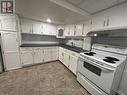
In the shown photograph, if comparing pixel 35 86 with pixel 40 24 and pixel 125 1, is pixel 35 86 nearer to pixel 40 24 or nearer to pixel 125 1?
pixel 40 24

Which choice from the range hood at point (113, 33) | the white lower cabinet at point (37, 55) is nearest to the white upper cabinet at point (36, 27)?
the white lower cabinet at point (37, 55)

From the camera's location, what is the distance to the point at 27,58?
2.75 meters

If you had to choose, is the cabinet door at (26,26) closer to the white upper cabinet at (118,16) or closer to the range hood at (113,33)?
the range hood at (113,33)

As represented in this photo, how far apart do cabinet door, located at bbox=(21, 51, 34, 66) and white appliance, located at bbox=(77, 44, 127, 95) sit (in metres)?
2.20

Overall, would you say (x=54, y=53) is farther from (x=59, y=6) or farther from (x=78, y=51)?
(x=59, y=6)

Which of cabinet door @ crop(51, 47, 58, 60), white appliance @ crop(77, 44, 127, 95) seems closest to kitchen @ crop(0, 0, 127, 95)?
white appliance @ crop(77, 44, 127, 95)

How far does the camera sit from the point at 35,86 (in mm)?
1775

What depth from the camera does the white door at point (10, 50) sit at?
7.27 feet

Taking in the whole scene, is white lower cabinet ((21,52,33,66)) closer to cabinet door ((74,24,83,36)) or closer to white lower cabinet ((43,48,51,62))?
white lower cabinet ((43,48,51,62))

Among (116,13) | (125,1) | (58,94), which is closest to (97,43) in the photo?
(116,13)

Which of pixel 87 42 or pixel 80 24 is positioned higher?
pixel 80 24

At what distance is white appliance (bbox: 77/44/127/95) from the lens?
120 centimetres

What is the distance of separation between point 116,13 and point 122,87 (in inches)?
70.0

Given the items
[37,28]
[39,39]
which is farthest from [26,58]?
[37,28]
